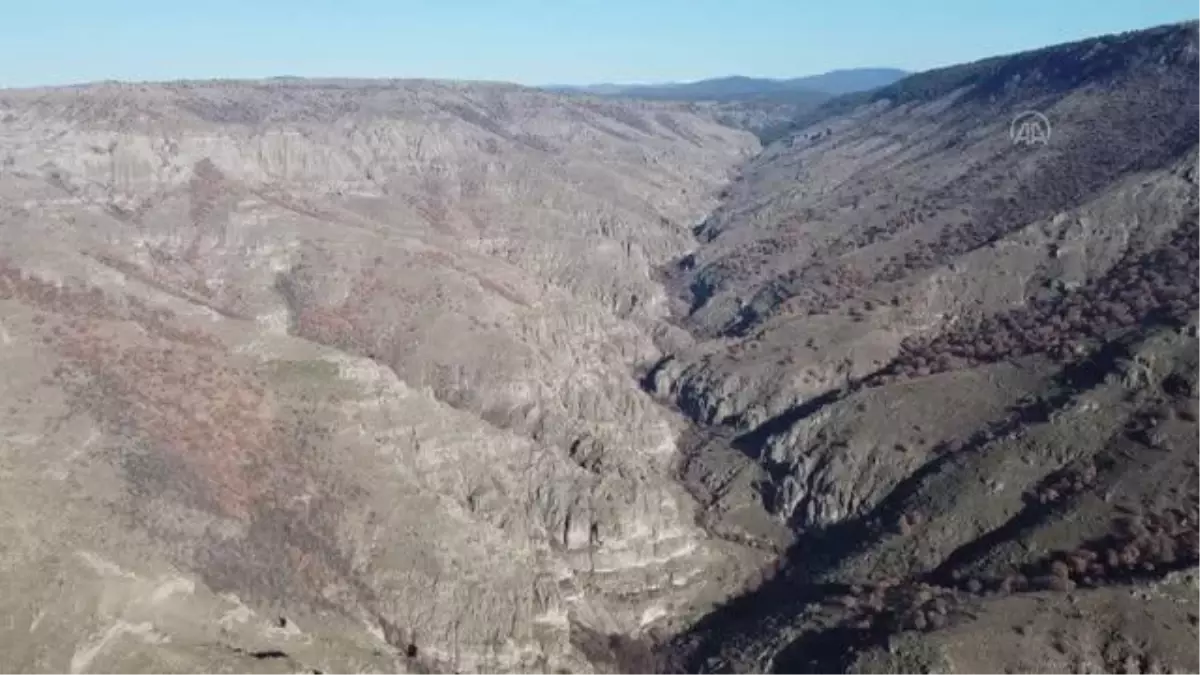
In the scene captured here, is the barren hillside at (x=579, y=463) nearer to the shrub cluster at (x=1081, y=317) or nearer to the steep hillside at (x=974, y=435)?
the steep hillside at (x=974, y=435)

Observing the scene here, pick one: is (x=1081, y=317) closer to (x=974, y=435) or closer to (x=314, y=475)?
(x=974, y=435)

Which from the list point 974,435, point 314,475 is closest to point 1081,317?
point 974,435

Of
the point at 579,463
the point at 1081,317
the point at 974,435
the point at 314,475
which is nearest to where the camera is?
the point at 314,475

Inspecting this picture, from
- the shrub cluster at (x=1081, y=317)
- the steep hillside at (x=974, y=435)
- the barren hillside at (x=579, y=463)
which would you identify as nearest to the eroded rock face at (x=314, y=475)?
the barren hillside at (x=579, y=463)

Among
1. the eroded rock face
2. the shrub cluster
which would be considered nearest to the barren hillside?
the eroded rock face

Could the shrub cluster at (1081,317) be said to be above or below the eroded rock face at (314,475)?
above

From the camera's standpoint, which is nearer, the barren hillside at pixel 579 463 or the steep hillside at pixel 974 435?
the barren hillside at pixel 579 463

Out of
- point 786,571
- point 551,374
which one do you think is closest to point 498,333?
point 551,374

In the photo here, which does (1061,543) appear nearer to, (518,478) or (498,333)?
(518,478)

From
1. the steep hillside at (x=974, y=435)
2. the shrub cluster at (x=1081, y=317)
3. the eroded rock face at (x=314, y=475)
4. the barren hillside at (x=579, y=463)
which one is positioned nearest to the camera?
the eroded rock face at (x=314, y=475)
